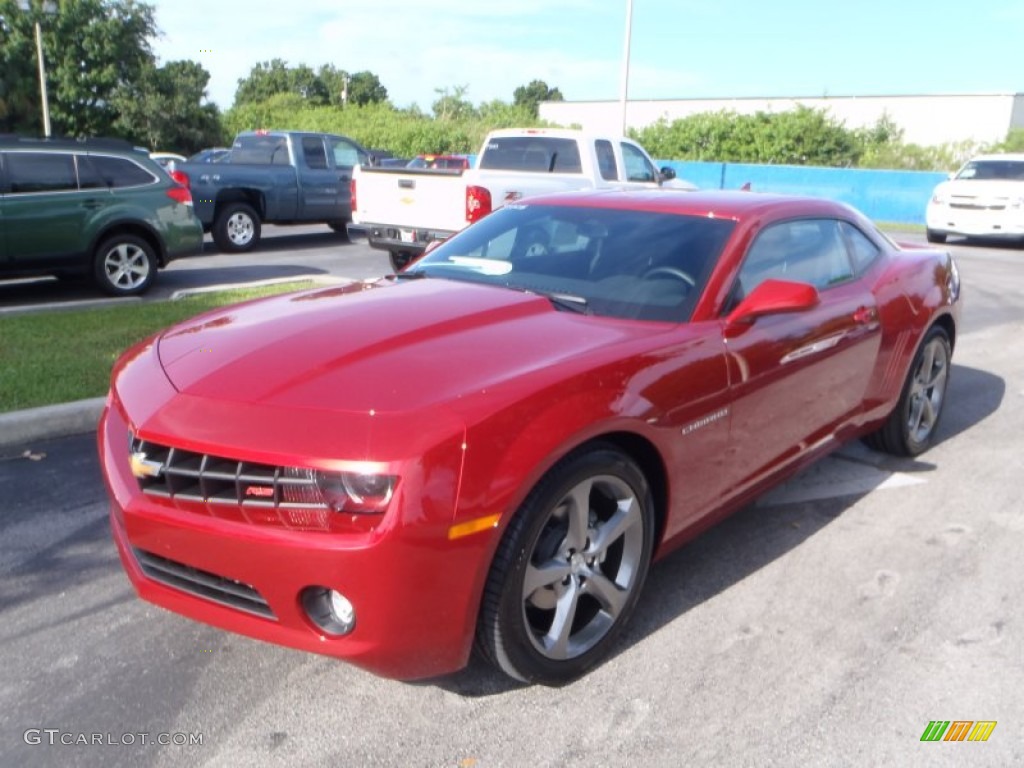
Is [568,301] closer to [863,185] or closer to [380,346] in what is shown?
[380,346]

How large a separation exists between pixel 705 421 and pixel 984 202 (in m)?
17.2

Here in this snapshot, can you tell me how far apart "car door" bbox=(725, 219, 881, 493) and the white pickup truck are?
21.0ft

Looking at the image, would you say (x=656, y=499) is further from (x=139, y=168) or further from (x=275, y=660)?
(x=139, y=168)

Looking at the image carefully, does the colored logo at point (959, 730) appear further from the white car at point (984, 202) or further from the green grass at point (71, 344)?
the white car at point (984, 202)

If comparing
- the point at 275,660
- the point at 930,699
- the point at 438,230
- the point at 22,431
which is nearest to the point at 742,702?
the point at 930,699

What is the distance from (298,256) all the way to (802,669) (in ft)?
41.6

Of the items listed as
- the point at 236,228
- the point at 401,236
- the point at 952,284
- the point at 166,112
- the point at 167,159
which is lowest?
the point at 236,228

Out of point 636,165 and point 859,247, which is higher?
point 636,165

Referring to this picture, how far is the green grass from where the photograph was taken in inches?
231

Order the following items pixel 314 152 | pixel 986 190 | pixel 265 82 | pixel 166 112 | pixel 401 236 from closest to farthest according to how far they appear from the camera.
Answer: pixel 401 236 < pixel 314 152 < pixel 986 190 < pixel 166 112 < pixel 265 82

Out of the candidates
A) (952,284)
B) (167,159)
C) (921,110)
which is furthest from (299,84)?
(952,284)

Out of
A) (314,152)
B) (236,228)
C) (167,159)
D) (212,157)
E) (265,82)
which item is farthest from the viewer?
(265,82)

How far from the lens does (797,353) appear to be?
161 inches

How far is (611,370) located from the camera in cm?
319
